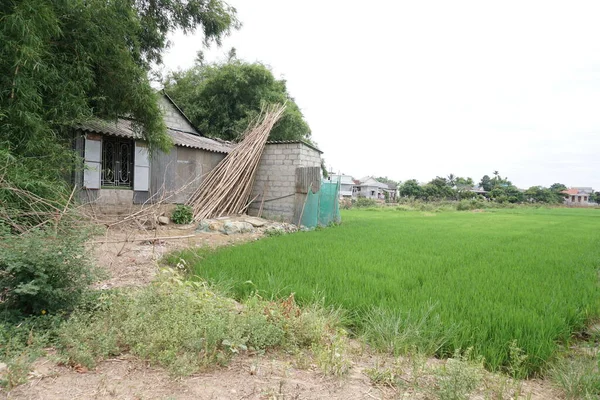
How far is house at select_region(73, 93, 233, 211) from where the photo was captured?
8.63 m

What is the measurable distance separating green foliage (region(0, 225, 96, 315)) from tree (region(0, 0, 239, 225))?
2.13 metres

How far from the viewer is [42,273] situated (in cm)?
246

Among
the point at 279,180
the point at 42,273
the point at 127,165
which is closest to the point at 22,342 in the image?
the point at 42,273

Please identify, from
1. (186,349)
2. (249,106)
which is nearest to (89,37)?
(186,349)

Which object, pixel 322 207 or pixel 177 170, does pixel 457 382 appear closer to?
pixel 322 207

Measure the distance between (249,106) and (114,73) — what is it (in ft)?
36.8

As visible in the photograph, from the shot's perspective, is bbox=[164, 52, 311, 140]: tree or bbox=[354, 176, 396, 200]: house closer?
bbox=[164, 52, 311, 140]: tree

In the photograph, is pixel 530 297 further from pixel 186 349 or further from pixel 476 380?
pixel 186 349

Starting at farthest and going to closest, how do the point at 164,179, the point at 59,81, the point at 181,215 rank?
1. the point at 181,215
2. the point at 164,179
3. the point at 59,81

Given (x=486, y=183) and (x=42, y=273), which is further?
(x=486, y=183)

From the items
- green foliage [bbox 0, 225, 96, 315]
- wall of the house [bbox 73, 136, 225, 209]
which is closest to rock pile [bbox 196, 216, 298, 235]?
wall of the house [bbox 73, 136, 225, 209]

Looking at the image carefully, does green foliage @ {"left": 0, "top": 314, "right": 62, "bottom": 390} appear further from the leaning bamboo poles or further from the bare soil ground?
the leaning bamboo poles

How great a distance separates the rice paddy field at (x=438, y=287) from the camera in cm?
292

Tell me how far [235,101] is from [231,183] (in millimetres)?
8640
